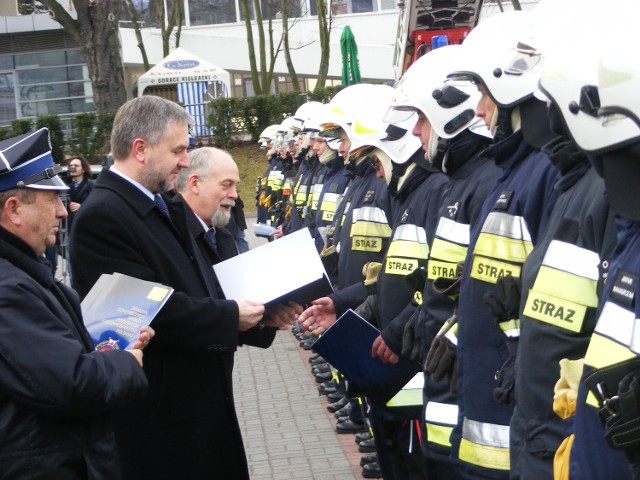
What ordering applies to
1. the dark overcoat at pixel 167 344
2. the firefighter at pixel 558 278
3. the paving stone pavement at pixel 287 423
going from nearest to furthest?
the firefighter at pixel 558 278 → the dark overcoat at pixel 167 344 → the paving stone pavement at pixel 287 423

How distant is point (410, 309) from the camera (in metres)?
5.70

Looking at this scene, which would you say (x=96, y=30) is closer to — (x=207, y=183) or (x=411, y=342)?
(x=207, y=183)

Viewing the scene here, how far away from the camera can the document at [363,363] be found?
570 centimetres

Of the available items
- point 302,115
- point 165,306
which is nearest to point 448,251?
point 165,306

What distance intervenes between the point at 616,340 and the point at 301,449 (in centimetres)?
580

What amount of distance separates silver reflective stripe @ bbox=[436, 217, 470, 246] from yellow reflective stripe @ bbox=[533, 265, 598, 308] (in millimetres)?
1469

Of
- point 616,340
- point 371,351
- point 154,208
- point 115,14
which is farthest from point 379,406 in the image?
point 115,14

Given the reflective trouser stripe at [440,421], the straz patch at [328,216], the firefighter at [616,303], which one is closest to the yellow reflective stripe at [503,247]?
the reflective trouser stripe at [440,421]

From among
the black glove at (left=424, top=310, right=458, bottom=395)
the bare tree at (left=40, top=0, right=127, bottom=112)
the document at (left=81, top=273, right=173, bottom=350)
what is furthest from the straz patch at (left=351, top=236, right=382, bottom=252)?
the bare tree at (left=40, top=0, right=127, bottom=112)

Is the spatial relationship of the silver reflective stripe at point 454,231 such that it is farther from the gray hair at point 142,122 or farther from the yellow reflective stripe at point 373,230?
the yellow reflective stripe at point 373,230

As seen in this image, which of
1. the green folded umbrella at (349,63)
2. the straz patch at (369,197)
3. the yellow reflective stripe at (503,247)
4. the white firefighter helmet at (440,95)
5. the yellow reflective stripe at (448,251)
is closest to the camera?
the yellow reflective stripe at (503,247)

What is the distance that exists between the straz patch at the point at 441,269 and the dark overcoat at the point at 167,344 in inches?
36.8

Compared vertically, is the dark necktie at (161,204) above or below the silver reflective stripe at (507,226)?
above

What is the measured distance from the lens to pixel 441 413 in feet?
16.6
